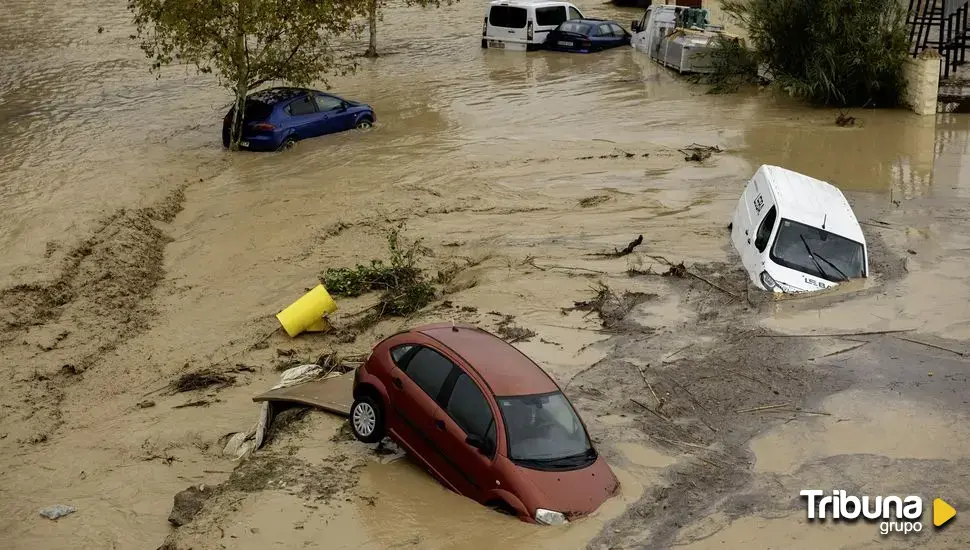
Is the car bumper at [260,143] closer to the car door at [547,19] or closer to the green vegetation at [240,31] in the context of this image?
the green vegetation at [240,31]

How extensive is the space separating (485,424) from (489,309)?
4.85 meters

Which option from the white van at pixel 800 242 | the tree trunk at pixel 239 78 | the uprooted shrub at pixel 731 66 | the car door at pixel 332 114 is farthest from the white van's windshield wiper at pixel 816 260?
the uprooted shrub at pixel 731 66

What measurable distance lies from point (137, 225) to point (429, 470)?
33.1 feet

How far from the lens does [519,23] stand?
33219 millimetres

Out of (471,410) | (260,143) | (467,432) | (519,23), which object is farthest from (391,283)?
(519,23)

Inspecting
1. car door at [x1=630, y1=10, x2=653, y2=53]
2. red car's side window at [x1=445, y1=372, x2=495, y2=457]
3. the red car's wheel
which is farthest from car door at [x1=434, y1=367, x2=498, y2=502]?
car door at [x1=630, y1=10, x2=653, y2=53]

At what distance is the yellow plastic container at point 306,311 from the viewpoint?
13617 millimetres

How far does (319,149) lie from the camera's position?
22312 millimetres

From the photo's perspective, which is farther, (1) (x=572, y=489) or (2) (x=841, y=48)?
(2) (x=841, y=48)

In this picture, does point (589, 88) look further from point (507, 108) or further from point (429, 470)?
point (429, 470)

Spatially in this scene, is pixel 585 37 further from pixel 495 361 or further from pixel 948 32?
pixel 495 361

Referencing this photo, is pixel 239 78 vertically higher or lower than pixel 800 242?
higher

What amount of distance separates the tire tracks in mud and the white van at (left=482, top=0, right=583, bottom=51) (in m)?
17.4

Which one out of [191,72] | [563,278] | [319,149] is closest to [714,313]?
[563,278]
